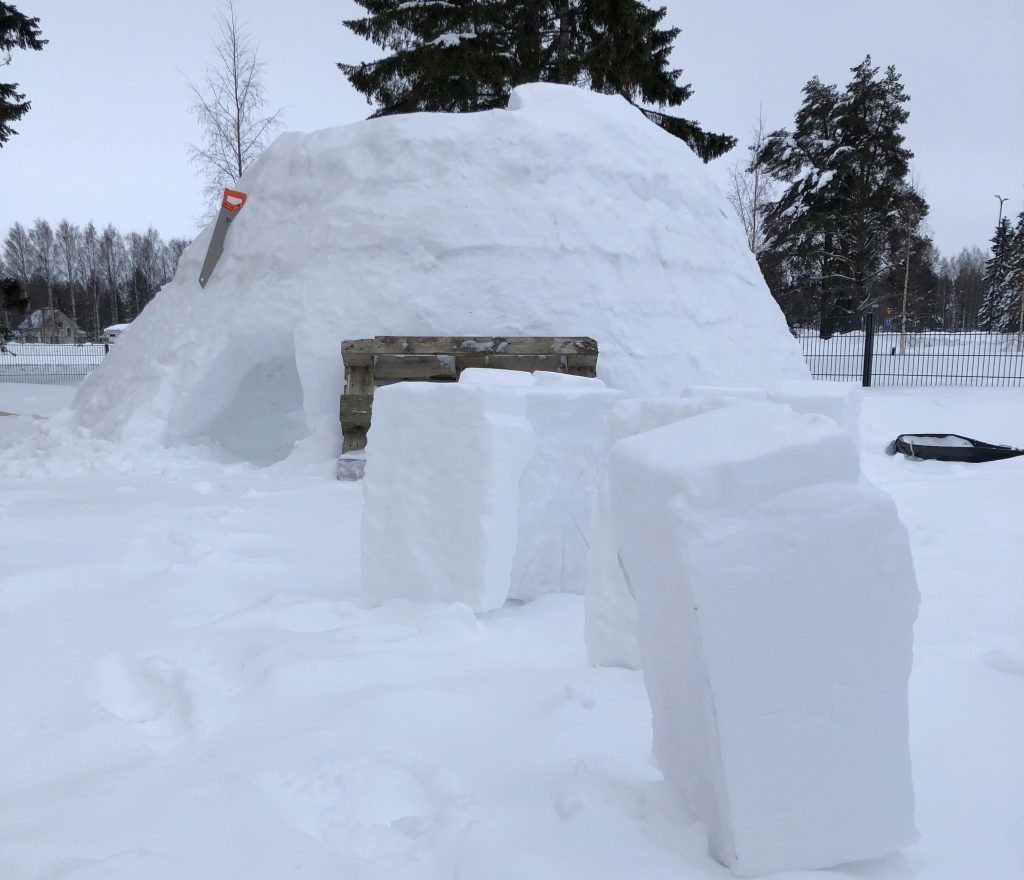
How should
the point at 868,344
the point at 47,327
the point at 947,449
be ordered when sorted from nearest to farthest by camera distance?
the point at 947,449 < the point at 868,344 < the point at 47,327

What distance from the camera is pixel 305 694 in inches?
84.7

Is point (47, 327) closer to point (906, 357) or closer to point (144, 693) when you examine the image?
point (906, 357)

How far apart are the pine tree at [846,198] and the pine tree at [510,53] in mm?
6740

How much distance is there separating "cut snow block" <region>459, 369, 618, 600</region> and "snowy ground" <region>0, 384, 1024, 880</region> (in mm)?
146

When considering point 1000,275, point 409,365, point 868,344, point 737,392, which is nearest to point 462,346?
point 409,365

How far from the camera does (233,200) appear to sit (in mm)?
7293

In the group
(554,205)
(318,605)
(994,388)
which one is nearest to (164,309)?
(554,205)

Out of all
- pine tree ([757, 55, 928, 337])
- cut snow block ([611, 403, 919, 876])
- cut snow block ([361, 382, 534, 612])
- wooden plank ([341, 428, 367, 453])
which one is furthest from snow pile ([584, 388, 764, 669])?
pine tree ([757, 55, 928, 337])

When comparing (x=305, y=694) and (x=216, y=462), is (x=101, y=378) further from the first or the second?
(x=305, y=694)

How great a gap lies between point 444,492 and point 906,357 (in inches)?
789

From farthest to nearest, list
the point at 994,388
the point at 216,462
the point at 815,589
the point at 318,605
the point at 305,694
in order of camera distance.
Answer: the point at 994,388 → the point at 216,462 → the point at 318,605 → the point at 305,694 → the point at 815,589

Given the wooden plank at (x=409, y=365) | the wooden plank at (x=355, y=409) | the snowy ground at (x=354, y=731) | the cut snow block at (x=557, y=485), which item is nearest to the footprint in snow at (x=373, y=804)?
the snowy ground at (x=354, y=731)

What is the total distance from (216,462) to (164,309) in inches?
83.3

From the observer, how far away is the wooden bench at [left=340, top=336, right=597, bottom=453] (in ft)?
20.5
